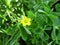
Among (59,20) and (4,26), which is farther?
(4,26)

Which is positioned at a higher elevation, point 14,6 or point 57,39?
point 14,6

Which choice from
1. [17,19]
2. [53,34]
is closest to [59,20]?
[53,34]

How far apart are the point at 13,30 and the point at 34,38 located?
0.11m

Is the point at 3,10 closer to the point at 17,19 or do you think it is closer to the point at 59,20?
the point at 17,19

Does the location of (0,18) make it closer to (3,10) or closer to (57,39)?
(3,10)

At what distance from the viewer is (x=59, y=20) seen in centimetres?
93

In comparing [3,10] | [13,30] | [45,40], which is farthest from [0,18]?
[45,40]

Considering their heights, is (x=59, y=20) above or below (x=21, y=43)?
above

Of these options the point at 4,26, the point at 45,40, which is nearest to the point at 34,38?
the point at 45,40

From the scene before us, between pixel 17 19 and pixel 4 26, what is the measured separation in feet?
0.36

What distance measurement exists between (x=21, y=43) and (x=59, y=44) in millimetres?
229

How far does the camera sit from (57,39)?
878mm

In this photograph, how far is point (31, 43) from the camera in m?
0.97

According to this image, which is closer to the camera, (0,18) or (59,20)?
(59,20)
